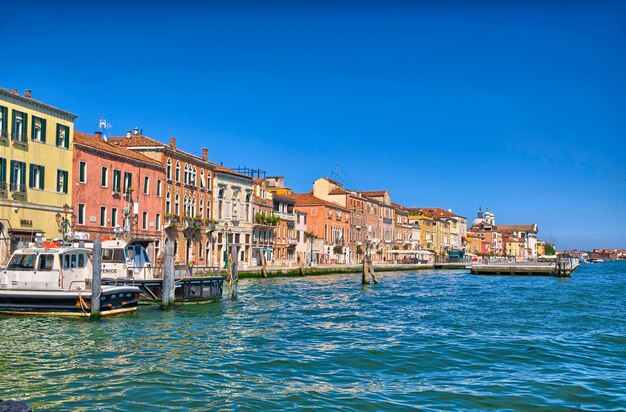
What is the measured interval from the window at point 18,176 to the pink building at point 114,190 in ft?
14.1

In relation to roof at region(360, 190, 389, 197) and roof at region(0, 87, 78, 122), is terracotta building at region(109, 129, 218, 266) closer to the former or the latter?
roof at region(0, 87, 78, 122)

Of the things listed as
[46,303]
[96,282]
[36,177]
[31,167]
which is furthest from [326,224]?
[46,303]

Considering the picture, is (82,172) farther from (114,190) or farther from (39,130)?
(39,130)

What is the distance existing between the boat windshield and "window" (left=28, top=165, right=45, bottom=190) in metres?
12.1

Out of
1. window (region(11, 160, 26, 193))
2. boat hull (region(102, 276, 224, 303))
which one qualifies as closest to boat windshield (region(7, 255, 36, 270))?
boat hull (region(102, 276, 224, 303))

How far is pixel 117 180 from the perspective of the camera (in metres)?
41.8

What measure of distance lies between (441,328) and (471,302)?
40.4 feet

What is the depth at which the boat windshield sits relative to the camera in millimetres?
22719

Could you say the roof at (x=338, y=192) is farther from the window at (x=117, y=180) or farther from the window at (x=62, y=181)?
the window at (x=62, y=181)

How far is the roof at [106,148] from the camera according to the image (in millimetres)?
39250

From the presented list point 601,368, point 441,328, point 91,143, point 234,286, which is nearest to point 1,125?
point 91,143

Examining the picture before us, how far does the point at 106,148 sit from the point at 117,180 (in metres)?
2.02

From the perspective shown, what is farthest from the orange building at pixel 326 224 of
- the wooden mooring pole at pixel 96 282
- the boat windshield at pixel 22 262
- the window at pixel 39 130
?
the wooden mooring pole at pixel 96 282

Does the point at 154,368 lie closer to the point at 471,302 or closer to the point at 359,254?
the point at 471,302
